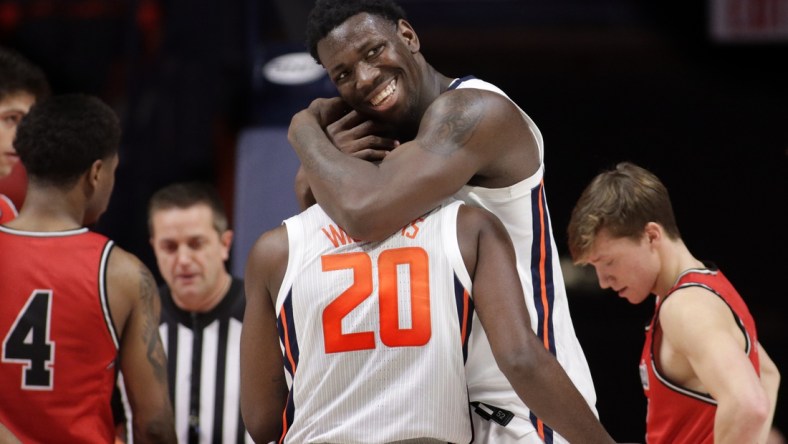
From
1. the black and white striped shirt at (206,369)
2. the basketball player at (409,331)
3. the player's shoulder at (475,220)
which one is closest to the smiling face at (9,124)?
the black and white striped shirt at (206,369)

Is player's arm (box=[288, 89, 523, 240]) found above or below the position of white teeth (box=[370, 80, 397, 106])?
below

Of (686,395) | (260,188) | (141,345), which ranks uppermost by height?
(260,188)

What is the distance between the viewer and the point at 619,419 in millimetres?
7367

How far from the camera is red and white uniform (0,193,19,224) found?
3.61m

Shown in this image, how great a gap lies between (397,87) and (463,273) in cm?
62

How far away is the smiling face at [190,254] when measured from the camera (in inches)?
188

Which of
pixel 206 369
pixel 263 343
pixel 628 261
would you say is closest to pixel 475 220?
pixel 263 343

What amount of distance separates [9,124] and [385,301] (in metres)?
2.22

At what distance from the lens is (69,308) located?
3244 millimetres

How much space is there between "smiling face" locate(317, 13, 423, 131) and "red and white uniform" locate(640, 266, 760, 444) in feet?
3.58

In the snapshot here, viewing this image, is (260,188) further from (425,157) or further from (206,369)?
(425,157)

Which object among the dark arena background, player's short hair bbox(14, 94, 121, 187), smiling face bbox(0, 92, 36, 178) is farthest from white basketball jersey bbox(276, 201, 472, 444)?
the dark arena background

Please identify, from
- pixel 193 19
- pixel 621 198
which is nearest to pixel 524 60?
pixel 193 19

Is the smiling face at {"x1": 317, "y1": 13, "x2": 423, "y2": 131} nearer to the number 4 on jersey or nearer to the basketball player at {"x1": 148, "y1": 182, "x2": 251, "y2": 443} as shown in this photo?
the number 4 on jersey
